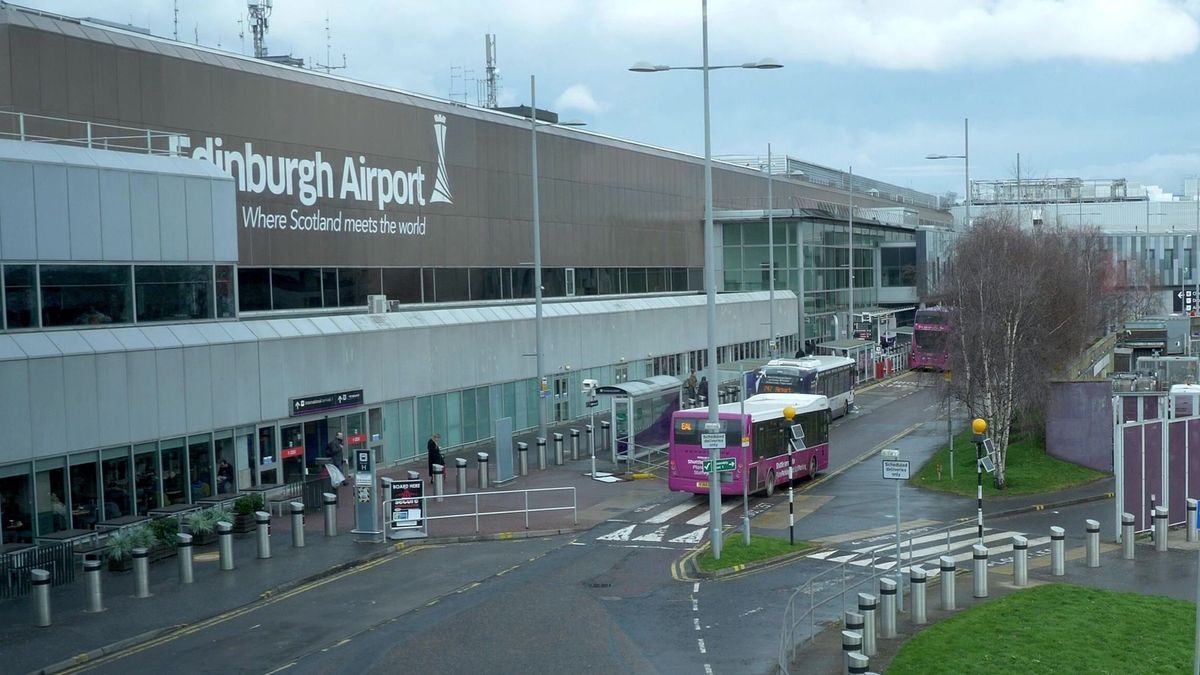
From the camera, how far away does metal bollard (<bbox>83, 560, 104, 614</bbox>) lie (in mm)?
21094

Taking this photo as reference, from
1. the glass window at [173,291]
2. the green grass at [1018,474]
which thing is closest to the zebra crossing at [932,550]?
the green grass at [1018,474]

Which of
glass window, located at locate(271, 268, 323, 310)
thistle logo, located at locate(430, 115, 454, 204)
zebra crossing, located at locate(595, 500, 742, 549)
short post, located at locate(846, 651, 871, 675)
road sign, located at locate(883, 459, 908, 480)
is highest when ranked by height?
thistle logo, located at locate(430, 115, 454, 204)

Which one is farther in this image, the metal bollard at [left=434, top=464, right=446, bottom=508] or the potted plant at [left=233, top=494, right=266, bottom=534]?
the metal bollard at [left=434, top=464, right=446, bottom=508]

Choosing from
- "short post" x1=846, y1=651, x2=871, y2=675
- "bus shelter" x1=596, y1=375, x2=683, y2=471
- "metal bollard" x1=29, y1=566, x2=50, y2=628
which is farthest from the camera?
"bus shelter" x1=596, y1=375, x2=683, y2=471

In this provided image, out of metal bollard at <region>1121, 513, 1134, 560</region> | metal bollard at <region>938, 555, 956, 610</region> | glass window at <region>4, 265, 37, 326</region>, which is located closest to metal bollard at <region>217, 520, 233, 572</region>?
glass window at <region>4, 265, 37, 326</region>

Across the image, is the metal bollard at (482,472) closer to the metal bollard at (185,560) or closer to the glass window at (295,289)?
the glass window at (295,289)

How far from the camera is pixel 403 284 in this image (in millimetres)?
42719

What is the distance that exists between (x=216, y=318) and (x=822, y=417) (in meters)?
18.1

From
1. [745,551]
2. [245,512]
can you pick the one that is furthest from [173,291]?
[745,551]

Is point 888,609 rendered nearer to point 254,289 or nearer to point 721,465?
point 721,465

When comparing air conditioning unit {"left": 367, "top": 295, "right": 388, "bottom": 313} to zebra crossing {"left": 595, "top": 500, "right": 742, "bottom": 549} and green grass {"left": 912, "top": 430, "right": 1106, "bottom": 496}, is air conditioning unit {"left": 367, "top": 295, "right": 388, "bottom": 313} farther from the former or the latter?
green grass {"left": 912, "top": 430, "right": 1106, "bottom": 496}

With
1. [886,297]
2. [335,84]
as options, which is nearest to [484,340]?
[335,84]

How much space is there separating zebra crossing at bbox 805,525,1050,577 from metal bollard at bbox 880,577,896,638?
4.27m

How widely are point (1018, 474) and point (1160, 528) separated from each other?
354 inches
